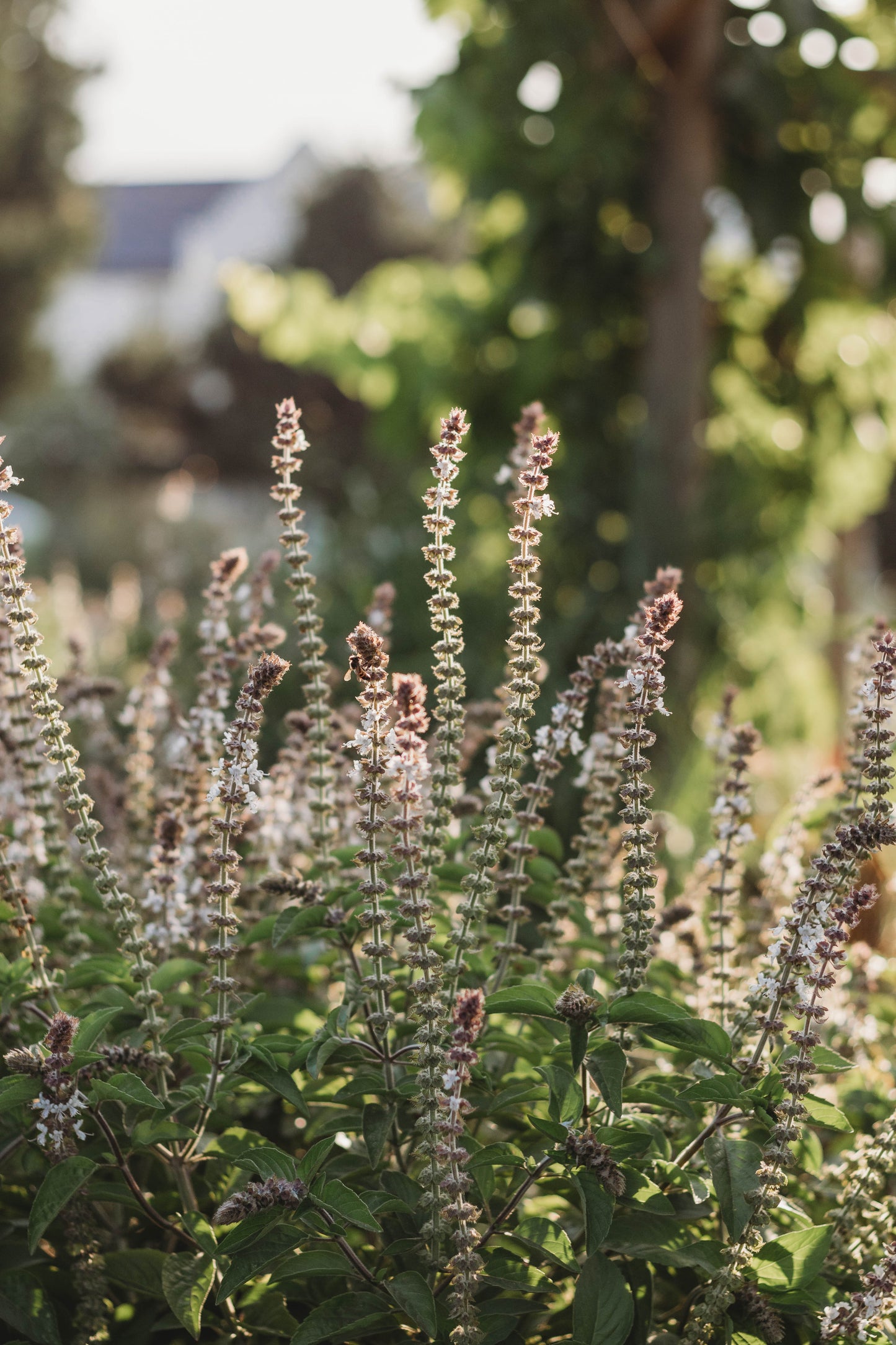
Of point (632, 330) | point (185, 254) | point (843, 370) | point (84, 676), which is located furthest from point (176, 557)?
point (185, 254)

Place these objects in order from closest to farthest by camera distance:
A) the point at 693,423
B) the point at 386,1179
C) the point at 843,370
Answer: the point at 386,1179 < the point at 693,423 < the point at 843,370

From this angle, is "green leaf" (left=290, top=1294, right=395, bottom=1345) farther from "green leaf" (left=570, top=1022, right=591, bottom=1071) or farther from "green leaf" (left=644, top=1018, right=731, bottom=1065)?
"green leaf" (left=644, top=1018, right=731, bottom=1065)

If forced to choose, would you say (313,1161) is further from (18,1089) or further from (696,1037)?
(696,1037)

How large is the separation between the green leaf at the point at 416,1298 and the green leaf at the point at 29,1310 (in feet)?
1.74

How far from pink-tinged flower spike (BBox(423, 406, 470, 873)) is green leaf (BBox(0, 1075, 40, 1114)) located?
0.60 meters

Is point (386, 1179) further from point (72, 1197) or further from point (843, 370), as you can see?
point (843, 370)

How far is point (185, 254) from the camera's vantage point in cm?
4381

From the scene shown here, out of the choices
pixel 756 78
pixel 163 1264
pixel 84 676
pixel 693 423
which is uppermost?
pixel 756 78

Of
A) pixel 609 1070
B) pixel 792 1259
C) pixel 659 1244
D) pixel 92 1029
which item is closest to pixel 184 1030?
pixel 92 1029

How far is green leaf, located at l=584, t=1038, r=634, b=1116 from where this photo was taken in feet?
4.84

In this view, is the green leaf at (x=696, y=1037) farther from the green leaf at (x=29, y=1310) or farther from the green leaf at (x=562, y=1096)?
the green leaf at (x=29, y=1310)

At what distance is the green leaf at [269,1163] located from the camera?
148 centimetres

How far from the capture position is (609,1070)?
59.7 inches

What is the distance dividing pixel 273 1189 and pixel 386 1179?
27 cm
